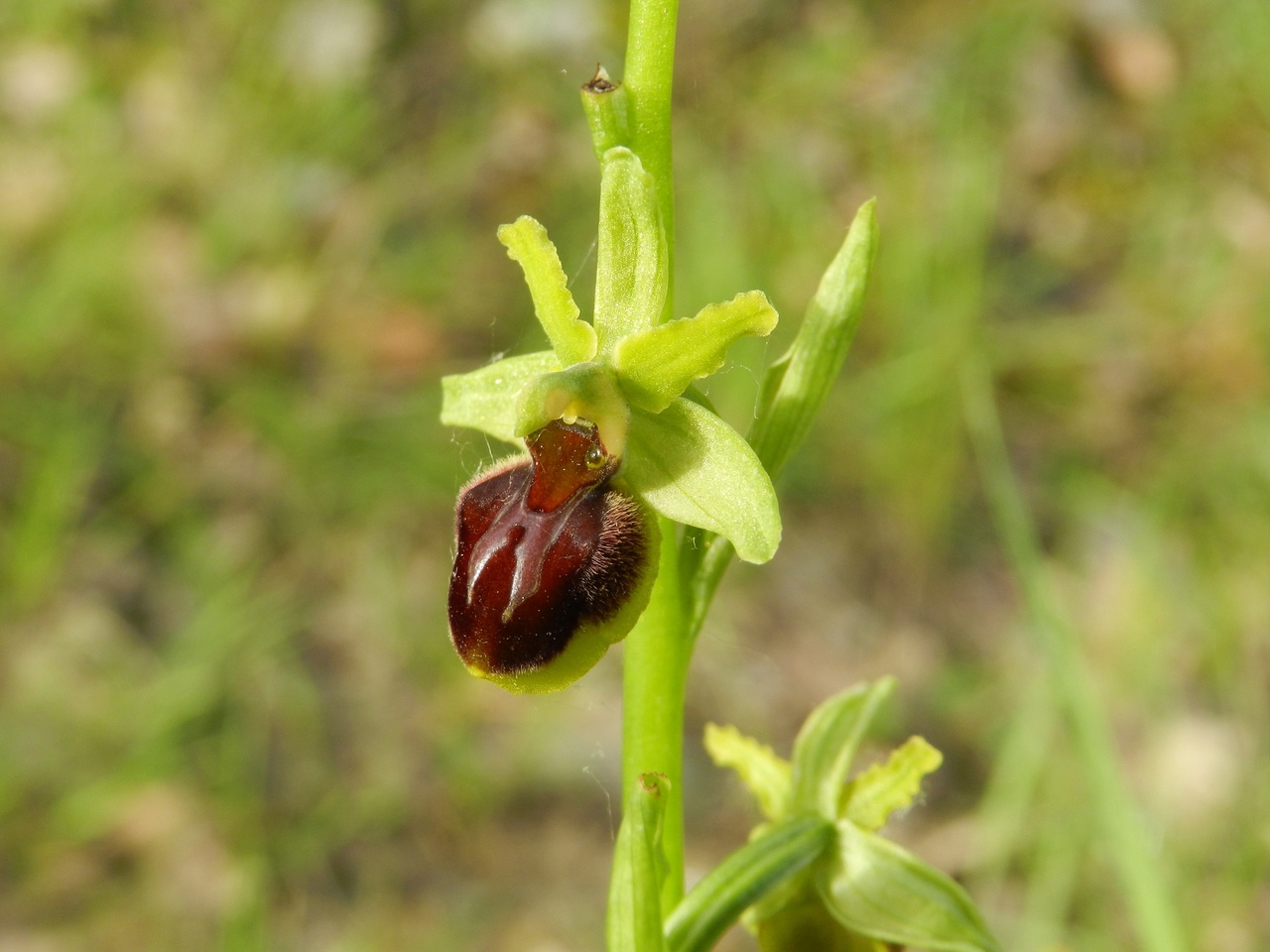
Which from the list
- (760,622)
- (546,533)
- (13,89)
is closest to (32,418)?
(13,89)

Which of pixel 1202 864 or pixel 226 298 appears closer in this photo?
pixel 1202 864

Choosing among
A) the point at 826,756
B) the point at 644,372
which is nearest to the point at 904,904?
the point at 826,756

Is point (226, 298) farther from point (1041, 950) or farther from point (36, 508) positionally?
point (1041, 950)

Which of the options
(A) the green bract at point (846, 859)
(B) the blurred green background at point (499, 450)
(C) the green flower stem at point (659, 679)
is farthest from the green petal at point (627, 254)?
(B) the blurred green background at point (499, 450)

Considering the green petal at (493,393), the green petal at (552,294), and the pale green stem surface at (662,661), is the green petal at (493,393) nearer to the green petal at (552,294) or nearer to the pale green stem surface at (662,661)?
the green petal at (552,294)

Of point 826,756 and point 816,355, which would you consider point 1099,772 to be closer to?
point 826,756

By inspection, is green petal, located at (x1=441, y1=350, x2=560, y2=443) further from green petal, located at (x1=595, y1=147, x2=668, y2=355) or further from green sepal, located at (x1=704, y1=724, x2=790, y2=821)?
green sepal, located at (x1=704, y1=724, x2=790, y2=821)
